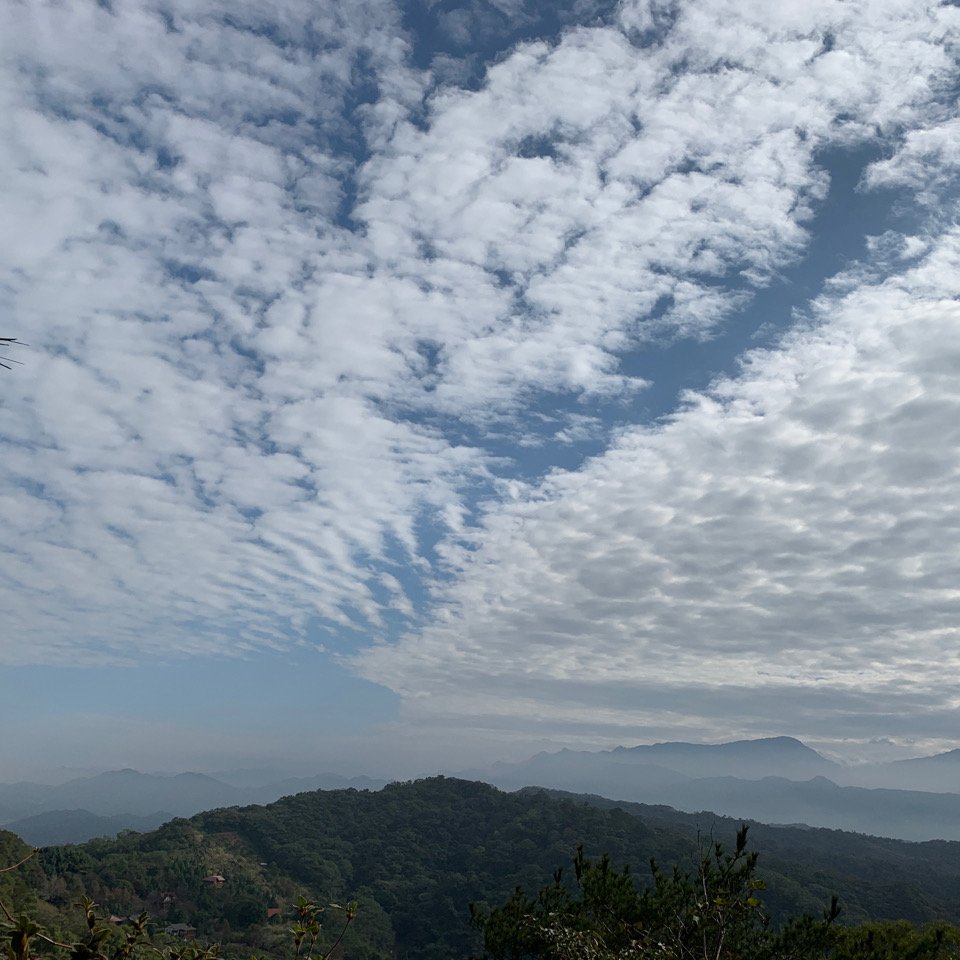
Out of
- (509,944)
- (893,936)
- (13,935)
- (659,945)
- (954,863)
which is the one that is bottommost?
(954,863)

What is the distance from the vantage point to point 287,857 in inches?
5340

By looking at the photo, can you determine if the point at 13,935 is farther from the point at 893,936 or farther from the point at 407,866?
the point at 407,866

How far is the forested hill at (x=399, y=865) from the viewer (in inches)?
4085

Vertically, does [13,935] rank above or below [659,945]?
above

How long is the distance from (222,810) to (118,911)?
6153 cm

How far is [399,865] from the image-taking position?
143 m

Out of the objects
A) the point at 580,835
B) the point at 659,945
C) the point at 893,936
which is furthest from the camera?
the point at 580,835

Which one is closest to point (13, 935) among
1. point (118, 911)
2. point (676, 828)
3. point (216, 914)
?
point (118, 911)

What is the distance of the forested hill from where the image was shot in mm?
103750

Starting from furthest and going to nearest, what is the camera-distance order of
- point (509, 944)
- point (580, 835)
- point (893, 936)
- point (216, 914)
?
point (580, 835)
point (216, 914)
point (893, 936)
point (509, 944)

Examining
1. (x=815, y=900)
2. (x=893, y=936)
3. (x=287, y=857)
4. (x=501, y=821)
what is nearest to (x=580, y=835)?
(x=501, y=821)

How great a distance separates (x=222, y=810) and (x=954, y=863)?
7679 inches

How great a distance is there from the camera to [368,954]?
298 ft

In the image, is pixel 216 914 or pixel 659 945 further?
pixel 216 914
